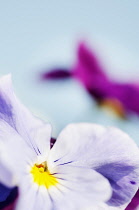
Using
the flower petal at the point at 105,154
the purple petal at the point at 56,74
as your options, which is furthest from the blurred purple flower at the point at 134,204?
the purple petal at the point at 56,74

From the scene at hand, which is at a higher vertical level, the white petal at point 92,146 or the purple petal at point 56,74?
the white petal at point 92,146

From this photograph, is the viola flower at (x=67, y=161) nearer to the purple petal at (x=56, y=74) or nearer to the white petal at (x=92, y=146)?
the white petal at (x=92, y=146)

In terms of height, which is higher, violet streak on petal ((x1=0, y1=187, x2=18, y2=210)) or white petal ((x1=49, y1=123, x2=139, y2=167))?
white petal ((x1=49, y1=123, x2=139, y2=167))

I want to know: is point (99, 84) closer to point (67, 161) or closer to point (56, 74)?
point (56, 74)

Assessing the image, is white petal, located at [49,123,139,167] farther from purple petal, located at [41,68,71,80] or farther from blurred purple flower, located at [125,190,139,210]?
purple petal, located at [41,68,71,80]

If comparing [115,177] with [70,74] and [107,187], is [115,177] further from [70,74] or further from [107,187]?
[70,74]

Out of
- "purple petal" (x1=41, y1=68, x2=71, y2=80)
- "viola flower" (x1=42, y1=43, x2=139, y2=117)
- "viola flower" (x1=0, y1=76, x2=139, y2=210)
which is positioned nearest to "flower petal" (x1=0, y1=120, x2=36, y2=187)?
"viola flower" (x1=0, y1=76, x2=139, y2=210)

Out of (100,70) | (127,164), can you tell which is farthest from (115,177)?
(100,70)

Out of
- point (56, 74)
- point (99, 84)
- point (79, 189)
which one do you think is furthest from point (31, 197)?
point (56, 74)
